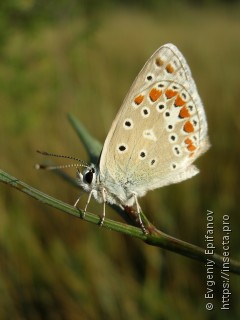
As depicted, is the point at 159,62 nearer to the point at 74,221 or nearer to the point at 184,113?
the point at 184,113

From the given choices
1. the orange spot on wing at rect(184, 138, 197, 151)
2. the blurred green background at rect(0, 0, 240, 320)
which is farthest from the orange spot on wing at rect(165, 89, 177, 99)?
the blurred green background at rect(0, 0, 240, 320)

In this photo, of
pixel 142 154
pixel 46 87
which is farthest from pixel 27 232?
pixel 142 154

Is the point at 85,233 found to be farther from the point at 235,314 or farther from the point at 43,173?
the point at 235,314

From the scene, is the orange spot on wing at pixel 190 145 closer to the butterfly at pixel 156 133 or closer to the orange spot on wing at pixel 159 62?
the butterfly at pixel 156 133
